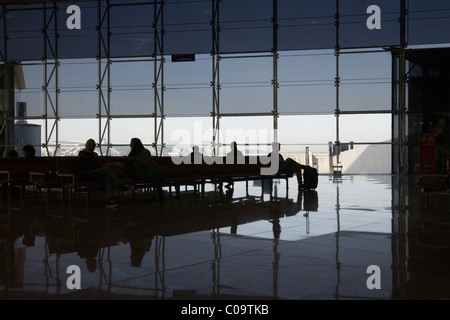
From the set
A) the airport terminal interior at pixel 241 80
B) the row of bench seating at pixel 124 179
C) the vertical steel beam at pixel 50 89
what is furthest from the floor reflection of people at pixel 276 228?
the vertical steel beam at pixel 50 89

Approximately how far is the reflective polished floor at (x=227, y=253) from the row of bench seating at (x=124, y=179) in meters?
0.77

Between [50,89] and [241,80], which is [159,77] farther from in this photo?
[50,89]

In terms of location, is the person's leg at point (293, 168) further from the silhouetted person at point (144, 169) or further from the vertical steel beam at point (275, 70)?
the vertical steel beam at point (275, 70)

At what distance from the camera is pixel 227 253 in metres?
4.43

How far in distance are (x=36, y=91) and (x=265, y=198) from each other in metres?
12.3

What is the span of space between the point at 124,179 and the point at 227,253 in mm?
4915

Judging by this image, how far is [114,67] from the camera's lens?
1831cm

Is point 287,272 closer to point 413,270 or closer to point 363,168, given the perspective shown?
point 413,270

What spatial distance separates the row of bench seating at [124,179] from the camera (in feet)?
28.6

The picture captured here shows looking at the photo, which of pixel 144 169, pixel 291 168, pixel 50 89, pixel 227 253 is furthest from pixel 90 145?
pixel 50 89

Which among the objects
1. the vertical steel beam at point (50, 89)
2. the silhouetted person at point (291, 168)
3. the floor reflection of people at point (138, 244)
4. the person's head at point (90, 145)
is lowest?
the floor reflection of people at point (138, 244)

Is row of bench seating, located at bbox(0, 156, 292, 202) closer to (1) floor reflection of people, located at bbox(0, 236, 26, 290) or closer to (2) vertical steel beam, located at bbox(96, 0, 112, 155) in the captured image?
(1) floor reflection of people, located at bbox(0, 236, 26, 290)

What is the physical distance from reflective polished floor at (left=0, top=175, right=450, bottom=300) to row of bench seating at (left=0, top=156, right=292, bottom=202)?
0.77m

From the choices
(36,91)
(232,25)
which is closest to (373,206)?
(232,25)
